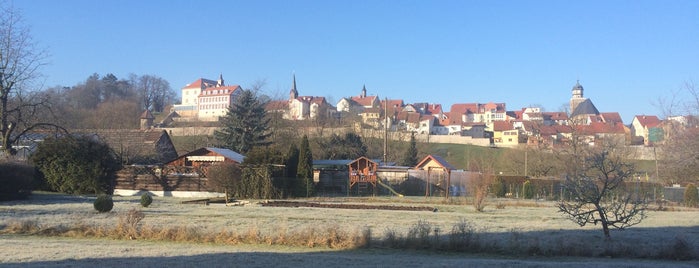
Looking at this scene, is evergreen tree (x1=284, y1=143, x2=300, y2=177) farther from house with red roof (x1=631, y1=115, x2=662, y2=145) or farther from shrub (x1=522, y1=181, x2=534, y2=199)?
house with red roof (x1=631, y1=115, x2=662, y2=145)

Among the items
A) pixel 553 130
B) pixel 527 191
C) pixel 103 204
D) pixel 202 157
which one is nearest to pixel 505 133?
pixel 553 130

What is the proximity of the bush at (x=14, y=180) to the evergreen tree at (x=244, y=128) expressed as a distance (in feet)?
88.3

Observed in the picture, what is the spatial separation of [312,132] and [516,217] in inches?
2028

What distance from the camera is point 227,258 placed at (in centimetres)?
1147

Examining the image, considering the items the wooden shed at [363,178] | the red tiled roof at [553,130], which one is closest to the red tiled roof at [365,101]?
the red tiled roof at [553,130]

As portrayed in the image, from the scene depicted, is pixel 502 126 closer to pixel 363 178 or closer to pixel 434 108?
pixel 434 108

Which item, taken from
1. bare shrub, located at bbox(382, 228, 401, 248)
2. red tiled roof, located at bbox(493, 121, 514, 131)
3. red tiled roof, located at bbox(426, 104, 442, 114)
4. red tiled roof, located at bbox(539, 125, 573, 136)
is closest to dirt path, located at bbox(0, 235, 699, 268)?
bare shrub, located at bbox(382, 228, 401, 248)

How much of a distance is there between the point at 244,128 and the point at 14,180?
29263 millimetres

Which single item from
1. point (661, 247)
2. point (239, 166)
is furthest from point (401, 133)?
point (661, 247)

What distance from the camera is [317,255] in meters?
12.3

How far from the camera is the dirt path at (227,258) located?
10859mm

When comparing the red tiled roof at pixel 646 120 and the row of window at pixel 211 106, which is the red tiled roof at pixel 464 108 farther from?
the row of window at pixel 211 106

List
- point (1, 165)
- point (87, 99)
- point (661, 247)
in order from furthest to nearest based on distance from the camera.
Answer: point (87, 99) < point (1, 165) < point (661, 247)

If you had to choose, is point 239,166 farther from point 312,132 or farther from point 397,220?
point 312,132
